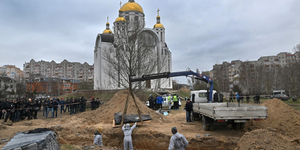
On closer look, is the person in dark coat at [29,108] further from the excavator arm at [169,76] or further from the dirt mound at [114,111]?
the excavator arm at [169,76]

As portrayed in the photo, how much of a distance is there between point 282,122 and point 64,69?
114 meters

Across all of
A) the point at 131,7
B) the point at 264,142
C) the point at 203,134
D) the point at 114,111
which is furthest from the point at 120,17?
the point at 264,142

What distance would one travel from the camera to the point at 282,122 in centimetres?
940

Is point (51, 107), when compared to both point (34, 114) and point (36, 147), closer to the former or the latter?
point (34, 114)

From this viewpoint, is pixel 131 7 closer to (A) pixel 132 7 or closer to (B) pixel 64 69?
(A) pixel 132 7

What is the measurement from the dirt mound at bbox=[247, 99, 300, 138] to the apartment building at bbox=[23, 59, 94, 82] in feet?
346

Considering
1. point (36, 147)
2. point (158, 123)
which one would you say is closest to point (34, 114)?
point (158, 123)

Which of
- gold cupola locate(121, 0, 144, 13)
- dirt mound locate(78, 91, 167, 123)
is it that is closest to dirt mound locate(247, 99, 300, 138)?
dirt mound locate(78, 91, 167, 123)

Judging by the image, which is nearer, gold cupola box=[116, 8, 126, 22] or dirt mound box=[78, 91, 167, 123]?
dirt mound box=[78, 91, 167, 123]

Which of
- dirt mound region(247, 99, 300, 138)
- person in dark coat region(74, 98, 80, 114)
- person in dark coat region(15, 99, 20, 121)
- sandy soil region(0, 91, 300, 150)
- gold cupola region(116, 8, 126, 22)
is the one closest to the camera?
sandy soil region(0, 91, 300, 150)

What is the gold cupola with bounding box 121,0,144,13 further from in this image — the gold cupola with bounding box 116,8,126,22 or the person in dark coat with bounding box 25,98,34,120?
the person in dark coat with bounding box 25,98,34,120

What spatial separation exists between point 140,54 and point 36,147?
1390 centimetres

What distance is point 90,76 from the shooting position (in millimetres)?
109000

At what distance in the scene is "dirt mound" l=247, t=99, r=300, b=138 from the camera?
8.95m
